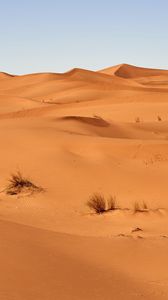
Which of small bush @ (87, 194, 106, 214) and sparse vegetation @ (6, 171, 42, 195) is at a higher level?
sparse vegetation @ (6, 171, 42, 195)

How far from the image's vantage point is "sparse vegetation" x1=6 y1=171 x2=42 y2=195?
35.7 ft

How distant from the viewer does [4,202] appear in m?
10.3

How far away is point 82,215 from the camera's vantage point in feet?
30.9

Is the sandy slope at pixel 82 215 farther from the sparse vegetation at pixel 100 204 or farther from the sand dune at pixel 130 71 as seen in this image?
the sand dune at pixel 130 71

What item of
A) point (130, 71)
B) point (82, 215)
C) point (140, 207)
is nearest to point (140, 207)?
point (140, 207)

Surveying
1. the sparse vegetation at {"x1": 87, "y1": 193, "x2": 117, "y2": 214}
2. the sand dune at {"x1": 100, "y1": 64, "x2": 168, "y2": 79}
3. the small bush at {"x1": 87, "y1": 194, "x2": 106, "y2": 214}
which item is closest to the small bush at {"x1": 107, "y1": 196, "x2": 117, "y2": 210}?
the sparse vegetation at {"x1": 87, "y1": 193, "x2": 117, "y2": 214}

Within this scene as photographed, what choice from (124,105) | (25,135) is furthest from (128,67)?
(25,135)

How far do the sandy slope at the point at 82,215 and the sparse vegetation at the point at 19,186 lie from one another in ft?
0.73

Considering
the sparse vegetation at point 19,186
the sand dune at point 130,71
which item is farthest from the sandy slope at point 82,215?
the sand dune at point 130,71

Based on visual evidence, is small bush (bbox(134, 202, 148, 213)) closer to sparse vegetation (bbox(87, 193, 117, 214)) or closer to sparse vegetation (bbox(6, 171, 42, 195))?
sparse vegetation (bbox(87, 193, 117, 214))

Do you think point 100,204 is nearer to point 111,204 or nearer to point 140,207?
point 111,204

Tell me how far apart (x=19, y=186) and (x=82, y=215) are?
196 cm

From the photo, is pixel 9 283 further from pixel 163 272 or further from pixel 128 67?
pixel 128 67

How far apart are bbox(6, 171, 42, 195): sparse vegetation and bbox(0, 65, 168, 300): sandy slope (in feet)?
0.73
